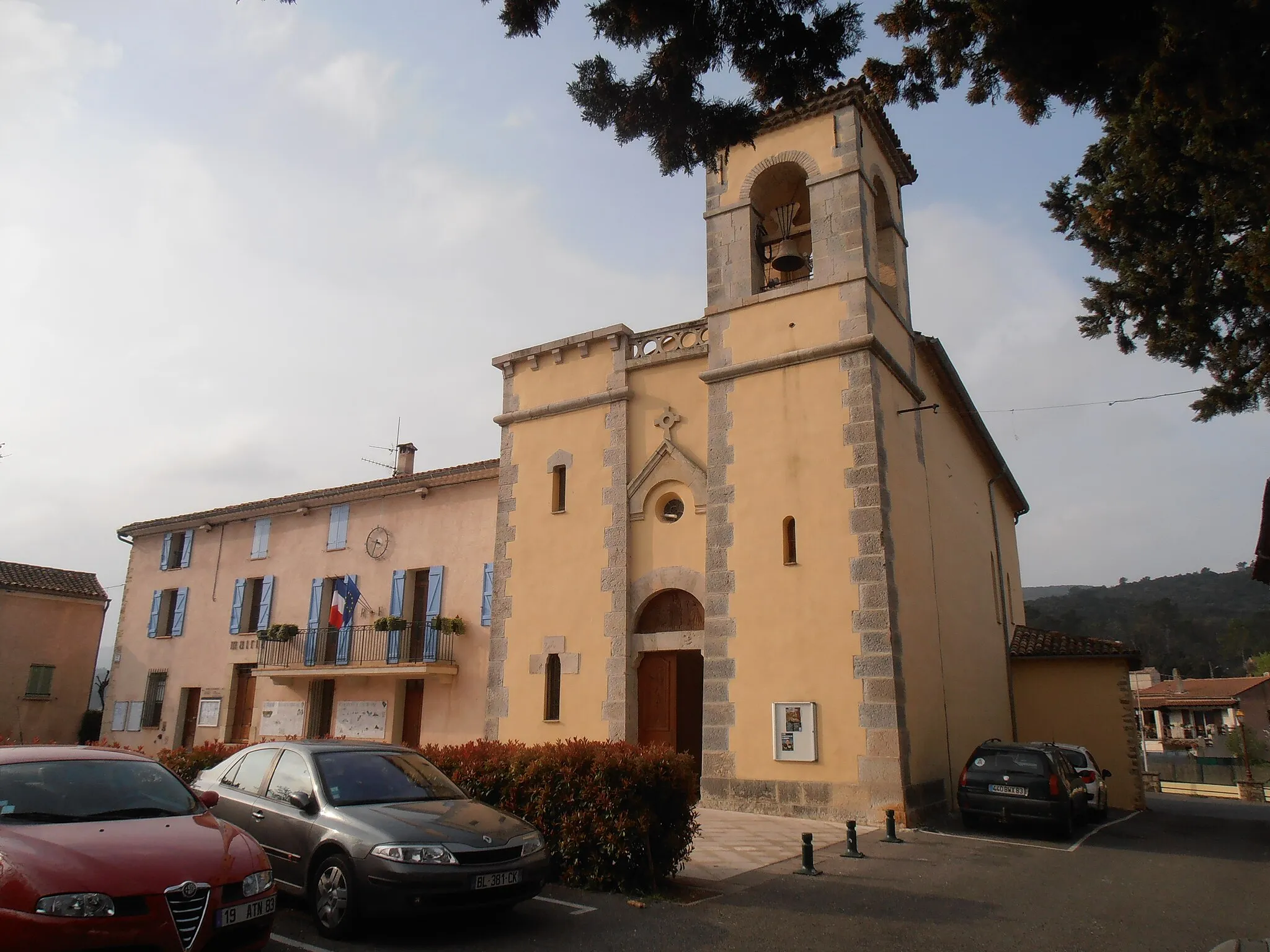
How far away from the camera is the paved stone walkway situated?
830cm

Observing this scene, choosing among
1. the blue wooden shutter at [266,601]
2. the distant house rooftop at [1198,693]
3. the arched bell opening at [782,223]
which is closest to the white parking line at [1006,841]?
the arched bell opening at [782,223]

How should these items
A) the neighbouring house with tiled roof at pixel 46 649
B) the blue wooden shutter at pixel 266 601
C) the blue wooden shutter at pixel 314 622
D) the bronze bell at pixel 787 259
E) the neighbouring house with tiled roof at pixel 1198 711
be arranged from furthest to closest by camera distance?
the neighbouring house with tiled roof at pixel 1198 711, the neighbouring house with tiled roof at pixel 46 649, the blue wooden shutter at pixel 266 601, the blue wooden shutter at pixel 314 622, the bronze bell at pixel 787 259

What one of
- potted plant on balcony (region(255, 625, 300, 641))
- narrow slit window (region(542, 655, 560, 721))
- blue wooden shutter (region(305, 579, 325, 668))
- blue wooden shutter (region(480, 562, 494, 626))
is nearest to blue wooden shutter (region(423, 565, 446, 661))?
blue wooden shutter (region(480, 562, 494, 626))

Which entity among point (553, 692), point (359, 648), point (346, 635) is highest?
point (346, 635)

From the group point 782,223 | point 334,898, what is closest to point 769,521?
point 782,223

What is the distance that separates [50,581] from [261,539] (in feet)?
31.2

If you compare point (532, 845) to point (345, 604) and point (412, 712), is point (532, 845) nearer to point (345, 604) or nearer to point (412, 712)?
point (412, 712)

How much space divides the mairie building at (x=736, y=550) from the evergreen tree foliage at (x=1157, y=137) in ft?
10.3

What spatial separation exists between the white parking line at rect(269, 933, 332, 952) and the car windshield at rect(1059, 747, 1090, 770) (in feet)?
43.8

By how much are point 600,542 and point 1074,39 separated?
35.7 feet

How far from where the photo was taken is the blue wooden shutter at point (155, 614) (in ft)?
78.1

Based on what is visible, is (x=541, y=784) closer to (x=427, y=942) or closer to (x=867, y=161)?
(x=427, y=942)

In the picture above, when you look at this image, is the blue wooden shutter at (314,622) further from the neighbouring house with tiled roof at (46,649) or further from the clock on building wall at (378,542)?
the neighbouring house with tiled roof at (46,649)

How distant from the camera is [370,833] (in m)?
5.75
